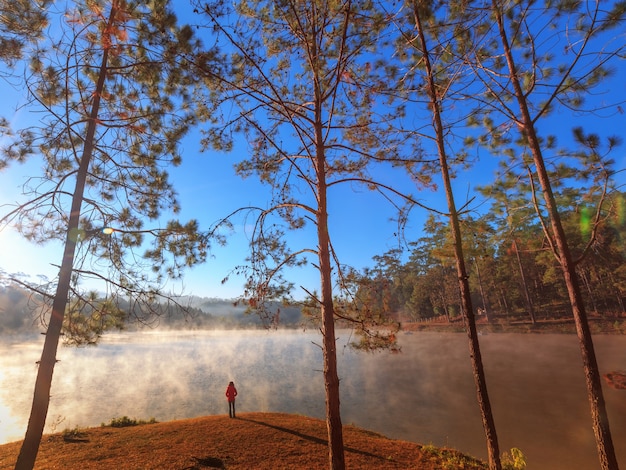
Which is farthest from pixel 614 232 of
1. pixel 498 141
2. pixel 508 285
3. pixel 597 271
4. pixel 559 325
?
pixel 498 141

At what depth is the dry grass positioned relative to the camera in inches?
240

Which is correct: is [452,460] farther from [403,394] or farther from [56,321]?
[403,394]

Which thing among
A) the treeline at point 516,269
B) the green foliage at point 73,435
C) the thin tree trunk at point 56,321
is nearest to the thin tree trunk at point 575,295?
the treeline at point 516,269

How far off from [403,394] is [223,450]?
12.2m

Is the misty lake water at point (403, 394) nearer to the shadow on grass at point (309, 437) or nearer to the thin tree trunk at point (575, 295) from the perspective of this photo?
the shadow on grass at point (309, 437)

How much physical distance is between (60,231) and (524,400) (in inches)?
732

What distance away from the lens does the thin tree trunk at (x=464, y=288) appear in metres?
4.93

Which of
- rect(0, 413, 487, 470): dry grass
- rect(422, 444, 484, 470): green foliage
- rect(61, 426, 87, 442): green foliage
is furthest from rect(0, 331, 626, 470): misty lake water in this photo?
rect(422, 444, 484, 470): green foliage

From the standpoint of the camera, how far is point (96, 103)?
5219mm

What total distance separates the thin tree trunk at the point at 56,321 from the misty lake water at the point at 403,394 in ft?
14.7

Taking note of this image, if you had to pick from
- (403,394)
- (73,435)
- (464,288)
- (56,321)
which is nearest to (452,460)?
(464,288)

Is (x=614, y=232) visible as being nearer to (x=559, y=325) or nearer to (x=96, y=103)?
(x=559, y=325)

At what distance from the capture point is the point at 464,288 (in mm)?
5273

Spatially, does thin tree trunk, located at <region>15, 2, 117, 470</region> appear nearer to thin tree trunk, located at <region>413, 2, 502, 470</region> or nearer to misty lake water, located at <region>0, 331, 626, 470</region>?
misty lake water, located at <region>0, 331, 626, 470</region>
